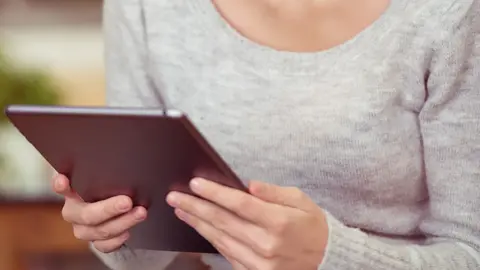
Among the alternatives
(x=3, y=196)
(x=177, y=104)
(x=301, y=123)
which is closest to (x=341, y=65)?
(x=301, y=123)

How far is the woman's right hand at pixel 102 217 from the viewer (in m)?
0.71

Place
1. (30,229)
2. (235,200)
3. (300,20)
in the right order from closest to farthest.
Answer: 1. (235,200)
2. (300,20)
3. (30,229)

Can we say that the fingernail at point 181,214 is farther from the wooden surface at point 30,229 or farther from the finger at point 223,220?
the wooden surface at point 30,229

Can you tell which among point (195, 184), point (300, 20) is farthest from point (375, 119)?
point (195, 184)

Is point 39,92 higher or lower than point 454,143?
lower

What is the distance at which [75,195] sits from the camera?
0.76 m

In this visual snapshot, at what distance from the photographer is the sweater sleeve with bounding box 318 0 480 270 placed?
0.76m

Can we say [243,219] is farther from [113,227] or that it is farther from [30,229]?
[30,229]

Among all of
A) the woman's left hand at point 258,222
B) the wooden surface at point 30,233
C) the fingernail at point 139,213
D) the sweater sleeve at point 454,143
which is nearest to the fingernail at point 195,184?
the woman's left hand at point 258,222

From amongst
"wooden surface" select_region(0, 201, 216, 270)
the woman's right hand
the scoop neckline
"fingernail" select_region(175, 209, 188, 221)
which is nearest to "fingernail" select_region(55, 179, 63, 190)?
the woman's right hand

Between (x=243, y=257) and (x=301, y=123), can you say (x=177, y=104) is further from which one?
(x=243, y=257)

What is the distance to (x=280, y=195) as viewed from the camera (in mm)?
639

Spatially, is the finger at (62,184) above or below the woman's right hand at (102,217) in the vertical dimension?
above

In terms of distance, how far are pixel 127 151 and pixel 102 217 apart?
111 millimetres
